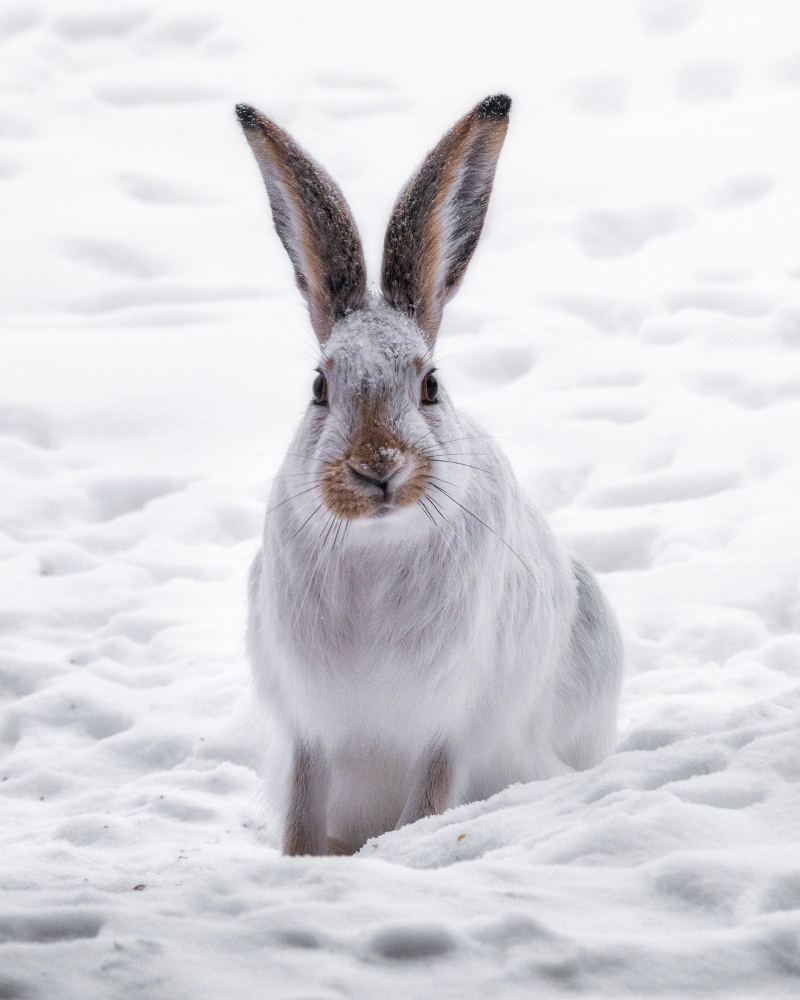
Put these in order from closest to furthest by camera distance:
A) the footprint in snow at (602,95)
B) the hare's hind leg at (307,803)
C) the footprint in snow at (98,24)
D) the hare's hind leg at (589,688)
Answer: the hare's hind leg at (307,803), the hare's hind leg at (589,688), the footprint in snow at (602,95), the footprint in snow at (98,24)

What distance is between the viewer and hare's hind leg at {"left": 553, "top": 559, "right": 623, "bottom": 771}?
12.4 feet

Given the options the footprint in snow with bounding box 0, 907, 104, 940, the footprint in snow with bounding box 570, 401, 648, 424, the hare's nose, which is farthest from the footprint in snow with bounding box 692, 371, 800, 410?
the footprint in snow with bounding box 0, 907, 104, 940

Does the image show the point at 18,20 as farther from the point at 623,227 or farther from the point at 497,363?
the point at 497,363

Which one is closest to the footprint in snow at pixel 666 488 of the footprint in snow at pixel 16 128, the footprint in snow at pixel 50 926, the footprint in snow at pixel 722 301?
the footprint in snow at pixel 722 301

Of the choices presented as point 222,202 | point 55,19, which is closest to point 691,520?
point 222,202

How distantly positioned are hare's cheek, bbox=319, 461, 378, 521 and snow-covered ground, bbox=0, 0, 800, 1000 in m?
0.68

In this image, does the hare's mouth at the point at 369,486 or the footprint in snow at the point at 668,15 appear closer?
the hare's mouth at the point at 369,486

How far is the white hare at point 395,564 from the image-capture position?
3.04 m

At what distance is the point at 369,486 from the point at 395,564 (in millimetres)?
435

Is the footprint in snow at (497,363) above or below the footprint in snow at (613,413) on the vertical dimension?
above

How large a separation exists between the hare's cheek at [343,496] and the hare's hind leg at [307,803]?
852 millimetres

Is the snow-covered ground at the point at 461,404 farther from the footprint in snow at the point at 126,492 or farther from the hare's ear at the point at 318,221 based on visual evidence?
the hare's ear at the point at 318,221

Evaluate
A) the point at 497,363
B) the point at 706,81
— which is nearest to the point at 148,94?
the point at 706,81

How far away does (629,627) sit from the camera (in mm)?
4840
